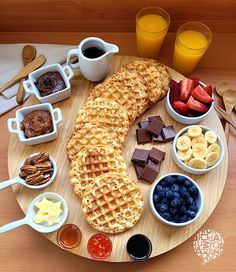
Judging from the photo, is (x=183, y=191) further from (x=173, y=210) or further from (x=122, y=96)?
(x=122, y=96)

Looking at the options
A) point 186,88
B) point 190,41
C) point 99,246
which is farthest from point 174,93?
point 99,246

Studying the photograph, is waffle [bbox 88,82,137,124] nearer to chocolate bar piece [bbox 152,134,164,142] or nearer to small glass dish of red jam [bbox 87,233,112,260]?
chocolate bar piece [bbox 152,134,164,142]

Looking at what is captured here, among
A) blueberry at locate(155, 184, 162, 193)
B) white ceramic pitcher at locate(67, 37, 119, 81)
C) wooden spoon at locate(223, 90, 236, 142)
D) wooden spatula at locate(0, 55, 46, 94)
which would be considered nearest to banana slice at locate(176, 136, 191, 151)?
blueberry at locate(155, 184, 162, 193)

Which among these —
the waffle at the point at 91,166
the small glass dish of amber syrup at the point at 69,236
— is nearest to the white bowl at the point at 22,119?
the waffle at the point at 91,166

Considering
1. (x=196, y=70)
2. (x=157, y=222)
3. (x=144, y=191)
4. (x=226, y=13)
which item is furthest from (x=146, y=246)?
(x=226, y=13)

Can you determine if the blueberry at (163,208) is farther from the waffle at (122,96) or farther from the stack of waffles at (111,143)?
the waffle at (122,96)
